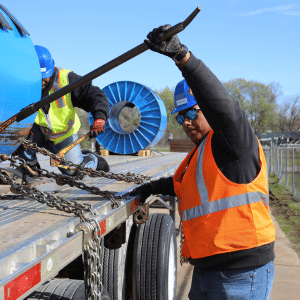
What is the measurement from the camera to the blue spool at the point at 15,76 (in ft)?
8.41

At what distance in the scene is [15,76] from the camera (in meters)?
2.65


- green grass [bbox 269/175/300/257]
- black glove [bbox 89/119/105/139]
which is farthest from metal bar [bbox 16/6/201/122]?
green grass [bbox 269/175/300/257]

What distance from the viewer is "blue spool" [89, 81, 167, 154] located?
9.93 metres

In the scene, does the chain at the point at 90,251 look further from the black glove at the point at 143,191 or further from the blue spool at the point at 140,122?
the blue spool at the point at 140,122

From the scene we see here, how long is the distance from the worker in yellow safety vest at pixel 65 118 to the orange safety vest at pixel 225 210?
7.76 ft

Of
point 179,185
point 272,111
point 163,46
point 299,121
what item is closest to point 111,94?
point 179,185

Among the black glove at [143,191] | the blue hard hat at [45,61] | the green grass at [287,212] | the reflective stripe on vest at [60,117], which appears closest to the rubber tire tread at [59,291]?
the black glove at [143,191]

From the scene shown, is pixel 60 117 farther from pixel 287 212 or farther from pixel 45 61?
pixel 287 212

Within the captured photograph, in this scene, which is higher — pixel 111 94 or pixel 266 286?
pixel 111 94

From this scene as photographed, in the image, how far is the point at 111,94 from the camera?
33.8ft

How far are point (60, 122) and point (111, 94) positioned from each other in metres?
5.48

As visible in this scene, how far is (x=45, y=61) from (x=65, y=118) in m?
0.94

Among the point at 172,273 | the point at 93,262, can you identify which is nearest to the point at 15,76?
the point at 93,262

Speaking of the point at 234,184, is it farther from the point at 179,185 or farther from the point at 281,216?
the point at 281,216
